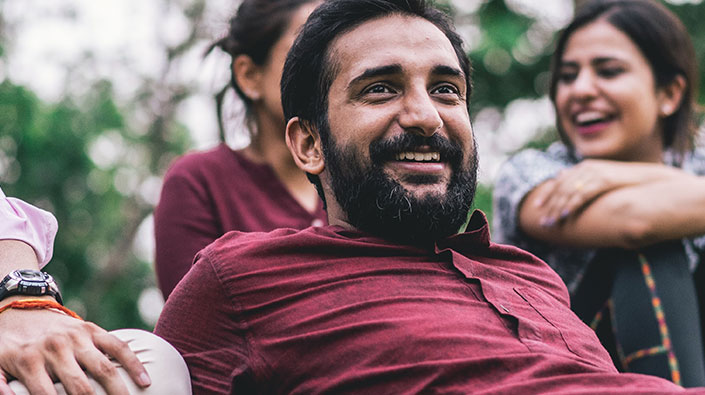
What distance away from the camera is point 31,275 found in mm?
1564

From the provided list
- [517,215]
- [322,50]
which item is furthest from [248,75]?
[517,215]

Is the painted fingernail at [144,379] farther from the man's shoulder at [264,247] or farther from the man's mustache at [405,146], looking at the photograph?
the man's mustache at [405,146]

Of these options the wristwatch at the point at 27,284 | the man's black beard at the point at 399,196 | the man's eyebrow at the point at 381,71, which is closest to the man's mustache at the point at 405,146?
the man's black beard at the point at 399,196

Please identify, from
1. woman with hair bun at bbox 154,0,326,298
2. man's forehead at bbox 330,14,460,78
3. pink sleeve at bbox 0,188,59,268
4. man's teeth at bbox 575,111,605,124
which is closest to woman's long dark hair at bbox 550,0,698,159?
man's teeth at bbox 575,111,605,124

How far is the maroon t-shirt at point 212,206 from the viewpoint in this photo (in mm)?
2570

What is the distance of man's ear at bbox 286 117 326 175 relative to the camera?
6.37 feet

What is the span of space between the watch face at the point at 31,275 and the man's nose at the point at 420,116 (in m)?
0.81

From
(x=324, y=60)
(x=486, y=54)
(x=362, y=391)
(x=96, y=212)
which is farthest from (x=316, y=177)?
(x=96, y=212)

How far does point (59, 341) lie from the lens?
143 cm

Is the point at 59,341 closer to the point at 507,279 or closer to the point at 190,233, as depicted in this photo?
the point at 507,279

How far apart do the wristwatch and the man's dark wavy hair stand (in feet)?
2.26

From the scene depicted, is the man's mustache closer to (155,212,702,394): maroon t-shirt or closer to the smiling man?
the smiling man

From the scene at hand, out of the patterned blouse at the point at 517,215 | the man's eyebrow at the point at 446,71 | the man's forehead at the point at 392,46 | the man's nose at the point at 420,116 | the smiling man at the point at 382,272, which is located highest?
the man's forehead at the point at 392,46

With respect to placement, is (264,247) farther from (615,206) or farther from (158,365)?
(615,206)
